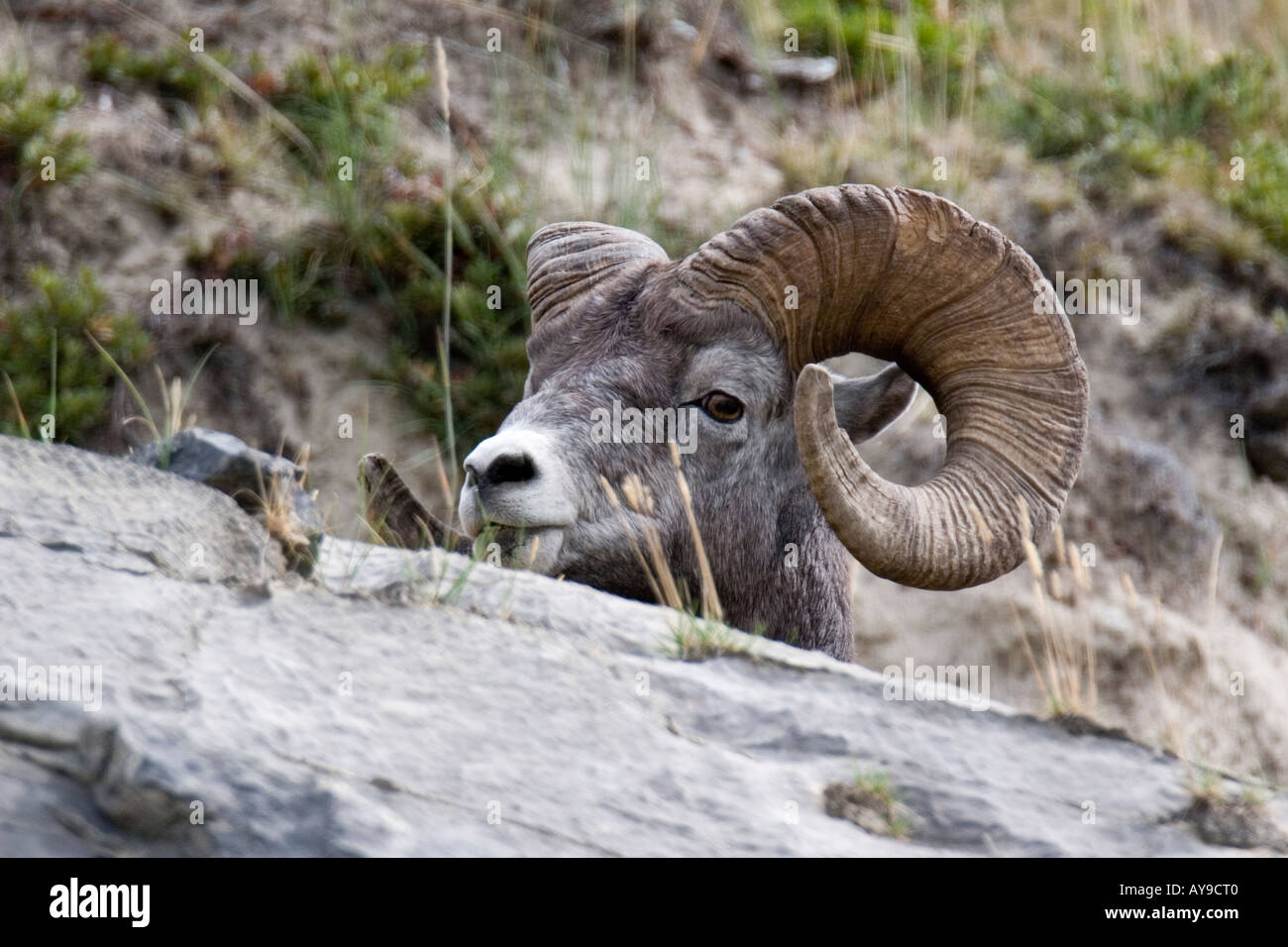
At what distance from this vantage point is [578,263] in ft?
23.1

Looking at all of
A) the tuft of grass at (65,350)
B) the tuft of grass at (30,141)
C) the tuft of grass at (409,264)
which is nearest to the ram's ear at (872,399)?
the tuft of grass at (409,264)

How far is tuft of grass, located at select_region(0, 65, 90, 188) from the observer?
1059cm

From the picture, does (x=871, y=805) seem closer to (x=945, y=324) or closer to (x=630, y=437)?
(x=630, y=437)

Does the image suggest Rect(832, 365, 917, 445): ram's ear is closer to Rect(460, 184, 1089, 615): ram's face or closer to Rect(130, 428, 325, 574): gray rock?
Rect(460, 184, 1089, 615): ram's face

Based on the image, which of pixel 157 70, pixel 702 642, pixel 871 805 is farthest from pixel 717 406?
pixel 157 70

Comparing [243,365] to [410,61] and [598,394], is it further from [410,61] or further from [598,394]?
[598,394]

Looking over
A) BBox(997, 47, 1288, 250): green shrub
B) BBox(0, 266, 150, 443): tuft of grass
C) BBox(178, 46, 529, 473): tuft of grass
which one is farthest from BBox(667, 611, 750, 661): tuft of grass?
BBox(997, 47, 1288, 250): green shrub

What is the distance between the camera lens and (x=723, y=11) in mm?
13516

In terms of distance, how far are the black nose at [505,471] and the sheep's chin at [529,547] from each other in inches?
8.0

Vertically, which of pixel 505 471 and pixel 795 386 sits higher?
pixel 795 386

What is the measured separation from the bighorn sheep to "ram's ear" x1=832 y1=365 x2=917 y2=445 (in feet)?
0.42

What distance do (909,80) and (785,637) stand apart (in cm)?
808

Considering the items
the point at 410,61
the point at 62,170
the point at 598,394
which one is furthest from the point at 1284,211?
the point at 62,170

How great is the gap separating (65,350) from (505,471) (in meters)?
5.35
